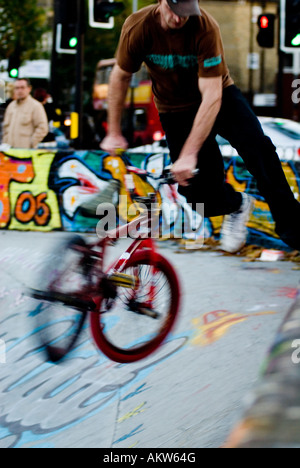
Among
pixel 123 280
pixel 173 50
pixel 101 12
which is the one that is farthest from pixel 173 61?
pixel 101 12

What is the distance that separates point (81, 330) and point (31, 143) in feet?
23.6

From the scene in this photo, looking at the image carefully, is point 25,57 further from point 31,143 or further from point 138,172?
point 138,172

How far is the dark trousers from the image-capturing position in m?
3.88

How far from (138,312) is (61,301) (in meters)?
0.60

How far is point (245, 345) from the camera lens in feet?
15.1

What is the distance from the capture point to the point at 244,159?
3.97 meters

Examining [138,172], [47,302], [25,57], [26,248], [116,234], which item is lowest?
[26,248]

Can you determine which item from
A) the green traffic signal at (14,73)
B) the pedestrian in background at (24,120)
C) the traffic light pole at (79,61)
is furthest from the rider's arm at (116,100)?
the green traffic signal at (14,73)

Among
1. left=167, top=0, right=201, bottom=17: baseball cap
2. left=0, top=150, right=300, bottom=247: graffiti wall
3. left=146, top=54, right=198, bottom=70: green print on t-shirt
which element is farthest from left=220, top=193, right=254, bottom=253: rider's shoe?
left=0, top=150, right=300, bottom=247: graffiti wall

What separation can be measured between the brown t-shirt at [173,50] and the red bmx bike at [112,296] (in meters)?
0.55

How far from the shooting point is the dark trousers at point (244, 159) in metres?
3.88

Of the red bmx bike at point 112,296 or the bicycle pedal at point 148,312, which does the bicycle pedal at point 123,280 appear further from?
the bicycle pedal at point 148,312

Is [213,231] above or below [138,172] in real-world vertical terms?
below
